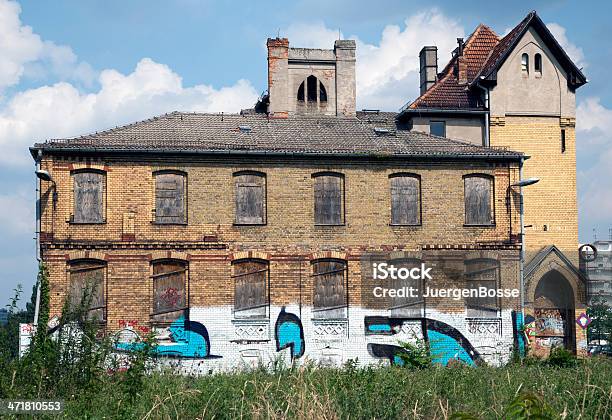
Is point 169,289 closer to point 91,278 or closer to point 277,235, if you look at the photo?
point 91,278

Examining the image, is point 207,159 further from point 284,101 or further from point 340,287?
point 284,101

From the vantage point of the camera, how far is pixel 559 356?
22.6m

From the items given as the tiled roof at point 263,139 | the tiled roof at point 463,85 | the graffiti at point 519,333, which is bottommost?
the graffiti at point 519,333

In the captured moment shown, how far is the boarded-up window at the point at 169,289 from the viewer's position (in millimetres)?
24109

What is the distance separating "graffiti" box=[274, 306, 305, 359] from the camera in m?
24.5

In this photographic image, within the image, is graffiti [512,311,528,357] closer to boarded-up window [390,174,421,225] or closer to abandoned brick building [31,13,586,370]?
abandoned brick building [31,13,586,370]

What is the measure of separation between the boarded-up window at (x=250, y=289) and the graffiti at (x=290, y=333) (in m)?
0.56

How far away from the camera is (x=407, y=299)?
25406 mm

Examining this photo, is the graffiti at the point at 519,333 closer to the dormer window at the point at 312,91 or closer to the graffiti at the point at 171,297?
the graffiti at the point at 171,297

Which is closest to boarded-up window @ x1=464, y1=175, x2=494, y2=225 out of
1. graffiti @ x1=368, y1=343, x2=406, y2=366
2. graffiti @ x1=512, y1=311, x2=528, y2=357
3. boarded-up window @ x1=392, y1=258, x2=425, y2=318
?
boarded-up window @ x1=392, y1=258, x2=425, y2=318

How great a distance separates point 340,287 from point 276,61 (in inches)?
472

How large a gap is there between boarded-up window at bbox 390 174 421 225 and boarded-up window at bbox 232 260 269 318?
4476 mm

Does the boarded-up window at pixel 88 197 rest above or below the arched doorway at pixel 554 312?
above

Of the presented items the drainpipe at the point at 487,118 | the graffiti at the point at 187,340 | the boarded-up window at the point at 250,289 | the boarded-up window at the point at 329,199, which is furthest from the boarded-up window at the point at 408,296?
the drainpipe at the point at 487,118
